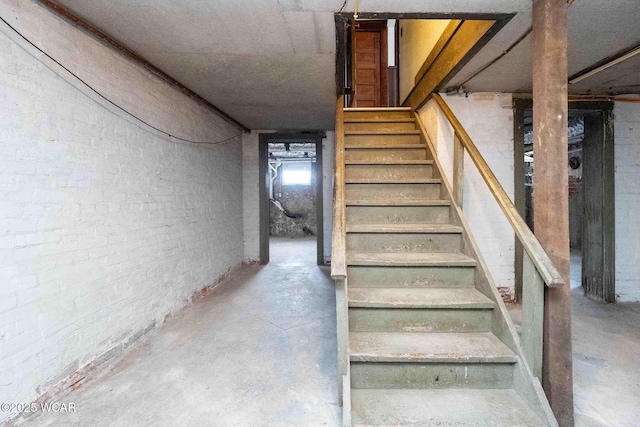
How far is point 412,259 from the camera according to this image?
7.22 ft

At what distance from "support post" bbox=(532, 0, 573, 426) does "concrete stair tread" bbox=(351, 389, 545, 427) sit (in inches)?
9.7

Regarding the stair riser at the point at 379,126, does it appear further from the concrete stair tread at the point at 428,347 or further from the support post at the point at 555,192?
the concrete stair tread at the point at 428,347

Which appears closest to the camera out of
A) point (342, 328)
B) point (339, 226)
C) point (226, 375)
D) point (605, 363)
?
point (342, 328)

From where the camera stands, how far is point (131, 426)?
1610 mm

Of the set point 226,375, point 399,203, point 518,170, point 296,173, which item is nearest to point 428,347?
point 399,203

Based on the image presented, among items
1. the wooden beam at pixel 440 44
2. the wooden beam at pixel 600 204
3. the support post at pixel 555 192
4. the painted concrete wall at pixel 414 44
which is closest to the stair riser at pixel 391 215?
the support post at pixel 555 192

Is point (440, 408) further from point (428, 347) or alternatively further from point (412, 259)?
point (412, 259)

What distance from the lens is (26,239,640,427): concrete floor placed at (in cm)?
168

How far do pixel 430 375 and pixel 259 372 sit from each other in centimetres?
117

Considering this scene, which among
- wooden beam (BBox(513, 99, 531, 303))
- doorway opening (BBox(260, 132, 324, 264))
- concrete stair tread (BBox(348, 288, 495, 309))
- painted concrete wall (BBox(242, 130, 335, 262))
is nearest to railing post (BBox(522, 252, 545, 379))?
concrete stair tread (BBox(348, 288, 495, 309))

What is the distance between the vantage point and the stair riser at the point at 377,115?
3990 mm

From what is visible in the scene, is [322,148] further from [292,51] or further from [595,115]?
[595,115]

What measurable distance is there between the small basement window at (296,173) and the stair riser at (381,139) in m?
8.74

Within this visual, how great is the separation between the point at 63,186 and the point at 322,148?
4.30 m
